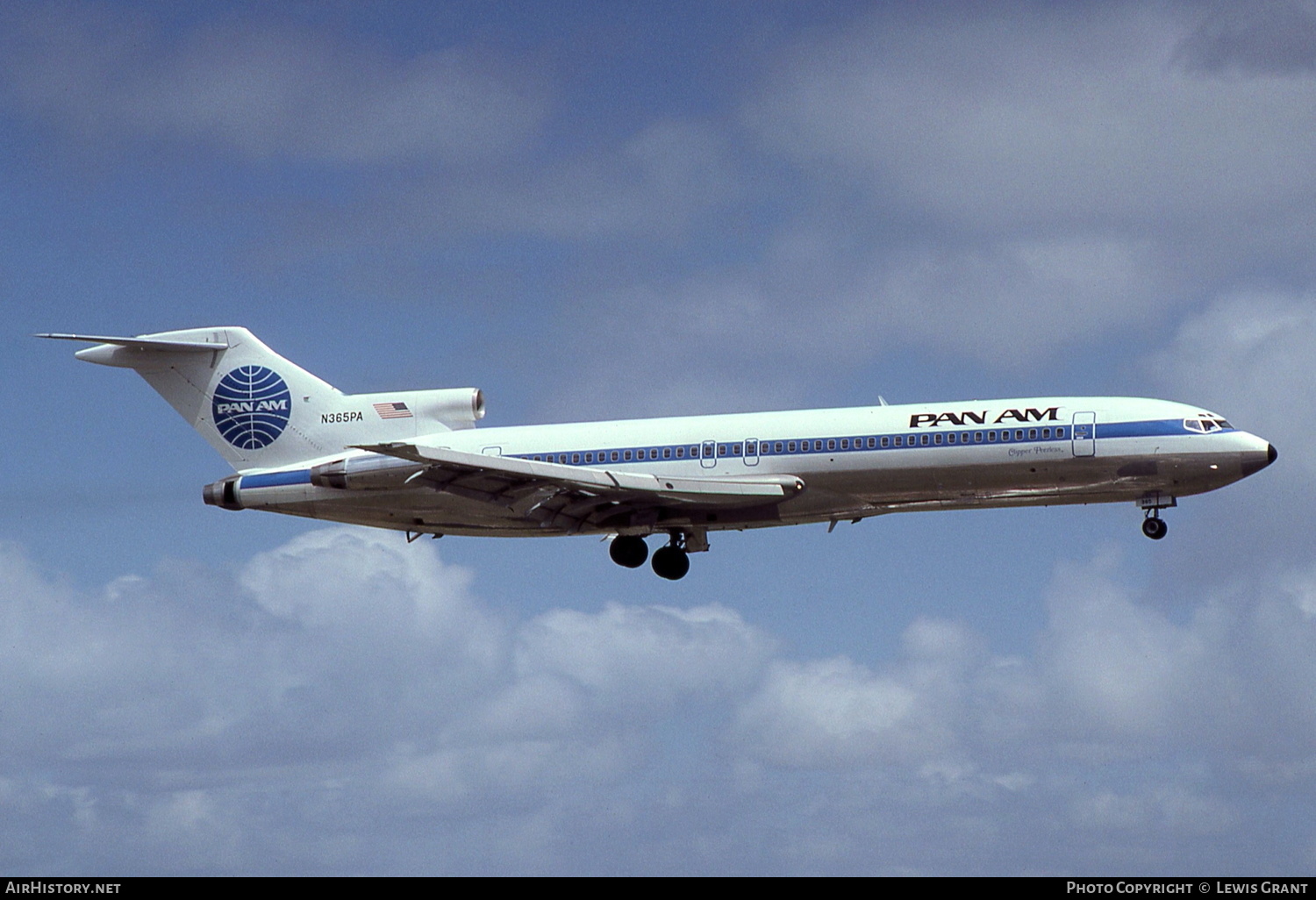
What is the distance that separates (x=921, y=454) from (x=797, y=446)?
10.6 ft

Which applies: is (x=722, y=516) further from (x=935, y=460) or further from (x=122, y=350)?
(x=122, y=350)

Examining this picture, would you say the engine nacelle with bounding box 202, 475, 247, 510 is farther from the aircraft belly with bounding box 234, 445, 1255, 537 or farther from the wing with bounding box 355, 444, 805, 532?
the wing with bounding box 355, 444, 805, 532

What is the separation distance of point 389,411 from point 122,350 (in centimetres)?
848

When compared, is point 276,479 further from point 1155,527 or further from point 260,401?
point 1155,527

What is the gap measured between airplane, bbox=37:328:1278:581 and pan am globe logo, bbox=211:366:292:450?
0.17 feet

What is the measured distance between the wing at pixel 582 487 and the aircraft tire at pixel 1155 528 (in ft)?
29.8

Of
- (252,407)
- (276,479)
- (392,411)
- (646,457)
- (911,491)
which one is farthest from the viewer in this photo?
(252,407)

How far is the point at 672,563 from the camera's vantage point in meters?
48.7

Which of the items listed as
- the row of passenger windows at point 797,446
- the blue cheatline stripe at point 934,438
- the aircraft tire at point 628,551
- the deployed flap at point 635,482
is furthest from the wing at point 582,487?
the aircraft tire at point 628,551

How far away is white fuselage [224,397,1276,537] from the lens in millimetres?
43156

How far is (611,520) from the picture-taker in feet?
154

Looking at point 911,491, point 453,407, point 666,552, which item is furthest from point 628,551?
point 911,491

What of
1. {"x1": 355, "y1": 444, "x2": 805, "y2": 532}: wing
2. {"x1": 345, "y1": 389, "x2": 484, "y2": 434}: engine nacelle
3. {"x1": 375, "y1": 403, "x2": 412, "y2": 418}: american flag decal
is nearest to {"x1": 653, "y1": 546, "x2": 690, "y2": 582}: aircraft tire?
{"x1": 355, "y1": 444, "x2": 805, "y2": 532}: wing
